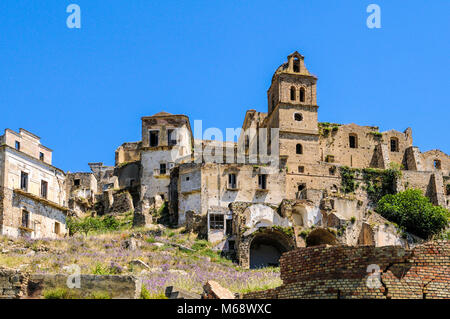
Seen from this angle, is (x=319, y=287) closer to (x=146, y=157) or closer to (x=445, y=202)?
(x=146, y=157)

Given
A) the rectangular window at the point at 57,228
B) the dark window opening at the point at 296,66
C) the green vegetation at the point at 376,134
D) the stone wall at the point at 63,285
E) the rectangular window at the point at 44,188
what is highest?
the dark window opening at the point at 296,66

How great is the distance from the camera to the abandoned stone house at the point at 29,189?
142ft

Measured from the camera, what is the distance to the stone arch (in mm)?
49112

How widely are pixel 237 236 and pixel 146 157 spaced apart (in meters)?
18.6

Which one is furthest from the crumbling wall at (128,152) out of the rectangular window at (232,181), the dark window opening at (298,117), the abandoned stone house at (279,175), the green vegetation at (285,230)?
the green vegetation at (285,230)

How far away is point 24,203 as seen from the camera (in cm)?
4459

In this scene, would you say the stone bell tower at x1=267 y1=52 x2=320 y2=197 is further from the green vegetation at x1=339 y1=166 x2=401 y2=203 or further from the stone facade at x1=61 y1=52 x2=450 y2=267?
the green vegetation at x1=339 y1=166 x2=401 y2=203

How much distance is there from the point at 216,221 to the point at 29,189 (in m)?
14.8

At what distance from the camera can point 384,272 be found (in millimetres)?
16281

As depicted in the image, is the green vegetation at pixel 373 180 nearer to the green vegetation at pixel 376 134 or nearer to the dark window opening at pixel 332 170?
the dark window opening at pixel 332 170

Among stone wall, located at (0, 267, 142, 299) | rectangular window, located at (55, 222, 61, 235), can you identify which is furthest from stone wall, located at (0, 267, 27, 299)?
rectangular window, located at (55, 222, 61, 235)

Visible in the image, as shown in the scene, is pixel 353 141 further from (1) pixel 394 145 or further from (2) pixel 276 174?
(2) pixel 276 174

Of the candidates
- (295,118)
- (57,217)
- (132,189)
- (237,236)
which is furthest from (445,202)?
(57,217)
